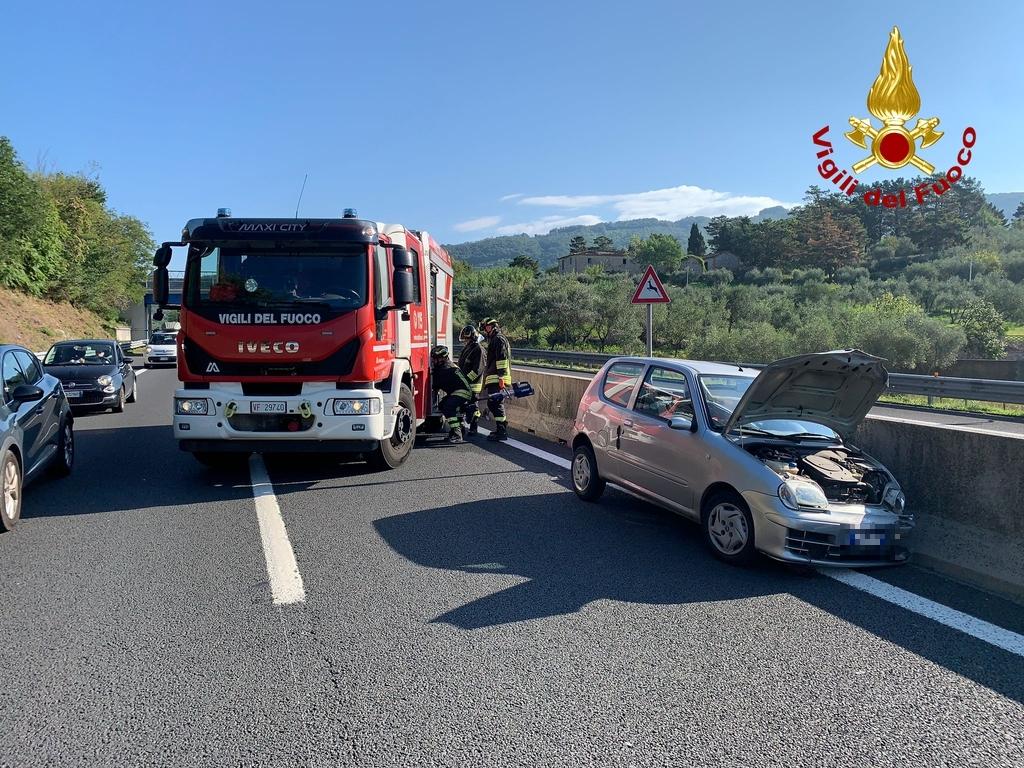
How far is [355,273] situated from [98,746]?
19.1ft

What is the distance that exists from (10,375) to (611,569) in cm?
624

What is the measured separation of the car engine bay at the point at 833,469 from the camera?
5309 mm

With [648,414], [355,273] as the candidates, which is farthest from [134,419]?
[648,414]

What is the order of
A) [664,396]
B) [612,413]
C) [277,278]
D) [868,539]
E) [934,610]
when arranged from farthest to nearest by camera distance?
[277,278], [612,413], [664,396], [868,539], [934,610]

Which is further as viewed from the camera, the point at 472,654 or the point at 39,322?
the point at 39,322

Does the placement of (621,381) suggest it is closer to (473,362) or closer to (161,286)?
A: (473,362)

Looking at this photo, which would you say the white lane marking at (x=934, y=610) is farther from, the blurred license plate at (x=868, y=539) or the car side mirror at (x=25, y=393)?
the car side mirror at (x=25, y=393)

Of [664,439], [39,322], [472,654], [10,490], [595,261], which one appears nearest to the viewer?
[472,654]

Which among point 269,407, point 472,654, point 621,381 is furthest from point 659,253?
point 472,654

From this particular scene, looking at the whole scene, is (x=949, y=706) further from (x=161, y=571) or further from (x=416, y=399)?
(x=416, y=399)

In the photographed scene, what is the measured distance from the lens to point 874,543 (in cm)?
509

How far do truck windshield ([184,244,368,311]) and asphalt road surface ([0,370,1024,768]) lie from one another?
8.23 ft

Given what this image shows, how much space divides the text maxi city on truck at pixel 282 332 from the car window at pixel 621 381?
244 cm

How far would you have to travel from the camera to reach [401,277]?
8.34m
